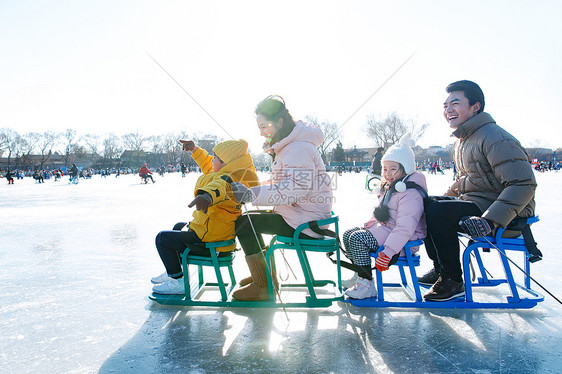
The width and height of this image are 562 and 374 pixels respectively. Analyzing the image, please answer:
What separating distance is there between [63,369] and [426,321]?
7.14ft

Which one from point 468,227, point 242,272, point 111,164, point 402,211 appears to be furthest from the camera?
point 111,164

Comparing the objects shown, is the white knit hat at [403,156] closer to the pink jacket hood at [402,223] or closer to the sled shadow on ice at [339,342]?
the pink jacket hood at [402,223]

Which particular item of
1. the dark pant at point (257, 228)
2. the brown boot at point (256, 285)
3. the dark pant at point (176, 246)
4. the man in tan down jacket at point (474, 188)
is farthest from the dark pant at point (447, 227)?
the dark pant at point (176, 246)

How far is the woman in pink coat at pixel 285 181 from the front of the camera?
244 centimetres

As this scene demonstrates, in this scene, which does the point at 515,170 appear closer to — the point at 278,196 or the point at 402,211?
the point at 402,211

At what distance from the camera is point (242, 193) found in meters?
2.30

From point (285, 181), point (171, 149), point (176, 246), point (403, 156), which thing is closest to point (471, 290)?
point (403, 156)

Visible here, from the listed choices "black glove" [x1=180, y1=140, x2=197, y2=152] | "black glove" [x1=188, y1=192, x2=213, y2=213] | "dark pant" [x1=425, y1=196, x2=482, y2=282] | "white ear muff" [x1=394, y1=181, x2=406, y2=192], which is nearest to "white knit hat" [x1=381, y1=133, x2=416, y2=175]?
"white ear muff" [x1=394, y1=181, x2=406, y2=192]

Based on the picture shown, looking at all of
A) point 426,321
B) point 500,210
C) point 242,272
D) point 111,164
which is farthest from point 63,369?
point 111,164

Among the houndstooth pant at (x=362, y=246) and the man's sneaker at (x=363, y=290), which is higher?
the houndstooth pant at (x=362, y=246)

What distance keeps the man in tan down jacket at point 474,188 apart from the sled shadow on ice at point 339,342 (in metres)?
0.36

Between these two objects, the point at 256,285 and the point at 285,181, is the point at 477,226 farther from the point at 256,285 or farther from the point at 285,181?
the point at 256,285

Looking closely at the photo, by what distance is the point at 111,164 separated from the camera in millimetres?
88562

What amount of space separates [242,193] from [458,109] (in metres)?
1.77
